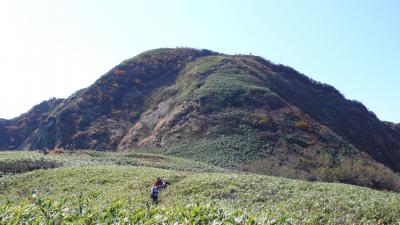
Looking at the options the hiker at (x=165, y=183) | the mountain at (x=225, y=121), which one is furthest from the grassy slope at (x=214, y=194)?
the mountain at (x=225, y=121)

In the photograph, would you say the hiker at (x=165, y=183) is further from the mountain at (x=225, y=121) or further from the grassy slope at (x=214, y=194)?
the mountain at (x=225, y=121)

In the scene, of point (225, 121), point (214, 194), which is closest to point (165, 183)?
point (214, 194)

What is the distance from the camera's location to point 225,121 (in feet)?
236

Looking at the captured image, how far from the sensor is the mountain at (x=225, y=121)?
59.9m

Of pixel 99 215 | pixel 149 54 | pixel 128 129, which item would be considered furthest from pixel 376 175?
pixel 149 54

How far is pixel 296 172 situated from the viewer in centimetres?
5453

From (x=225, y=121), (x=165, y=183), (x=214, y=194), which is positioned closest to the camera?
(x=214, y=194)

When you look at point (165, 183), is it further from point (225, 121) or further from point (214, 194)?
point (225, 121)

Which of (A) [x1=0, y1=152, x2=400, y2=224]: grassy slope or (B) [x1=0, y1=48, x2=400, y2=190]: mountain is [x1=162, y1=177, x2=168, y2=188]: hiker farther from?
(B) [x1=0, y1=48, x2=400, y2=190]: mountain

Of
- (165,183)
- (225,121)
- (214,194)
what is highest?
(225,121)

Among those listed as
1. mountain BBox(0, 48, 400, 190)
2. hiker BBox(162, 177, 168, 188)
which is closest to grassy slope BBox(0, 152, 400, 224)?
hiker BBox(162, 177, 168, 188)

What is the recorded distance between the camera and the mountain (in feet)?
197

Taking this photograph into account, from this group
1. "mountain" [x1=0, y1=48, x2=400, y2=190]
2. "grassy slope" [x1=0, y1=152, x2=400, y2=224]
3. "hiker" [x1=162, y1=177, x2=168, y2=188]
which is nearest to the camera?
"grassy slope" [x1=0, y1=152, x2=400, y2=224]

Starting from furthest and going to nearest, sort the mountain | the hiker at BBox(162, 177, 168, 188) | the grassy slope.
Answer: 1. the mountain
2. the hiker at BBox(162, 177, 168, 188)
3. the grassy slope
